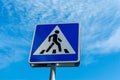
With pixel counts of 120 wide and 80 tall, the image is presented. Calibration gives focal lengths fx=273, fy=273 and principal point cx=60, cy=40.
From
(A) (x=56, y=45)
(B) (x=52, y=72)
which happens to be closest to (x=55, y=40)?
(A) (x=56, y=45)

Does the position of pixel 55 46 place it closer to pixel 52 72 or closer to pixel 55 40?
pixel 55 40

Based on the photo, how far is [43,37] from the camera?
3.85m

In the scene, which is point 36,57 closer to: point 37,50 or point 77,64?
point 37,50

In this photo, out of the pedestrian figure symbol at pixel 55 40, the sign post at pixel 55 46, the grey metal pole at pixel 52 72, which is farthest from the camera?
the pedestrian figure symbol at pixel 55 40

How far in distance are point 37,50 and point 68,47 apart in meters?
0.42

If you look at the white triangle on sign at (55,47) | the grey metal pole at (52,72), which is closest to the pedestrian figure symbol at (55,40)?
the white triangle on sign at (55,47)

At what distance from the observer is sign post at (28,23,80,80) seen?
3492 millimetres

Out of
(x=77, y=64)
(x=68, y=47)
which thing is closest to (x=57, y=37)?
→ (x=68, y=47)

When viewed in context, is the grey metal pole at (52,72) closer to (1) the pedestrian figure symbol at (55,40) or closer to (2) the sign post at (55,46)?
(2) the sign post at (55,46)

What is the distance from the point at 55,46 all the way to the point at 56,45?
19 millimetres

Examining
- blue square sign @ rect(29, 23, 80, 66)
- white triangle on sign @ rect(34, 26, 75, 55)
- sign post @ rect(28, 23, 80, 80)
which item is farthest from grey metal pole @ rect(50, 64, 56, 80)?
white triangle on sign @ rect(34, 26, 75, 55)

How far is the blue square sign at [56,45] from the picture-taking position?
350 cm

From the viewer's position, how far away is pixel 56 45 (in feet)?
11.8

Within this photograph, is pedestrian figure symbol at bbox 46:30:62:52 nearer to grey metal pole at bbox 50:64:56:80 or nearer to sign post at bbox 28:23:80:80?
sign post at bbox 28:23:80:80
